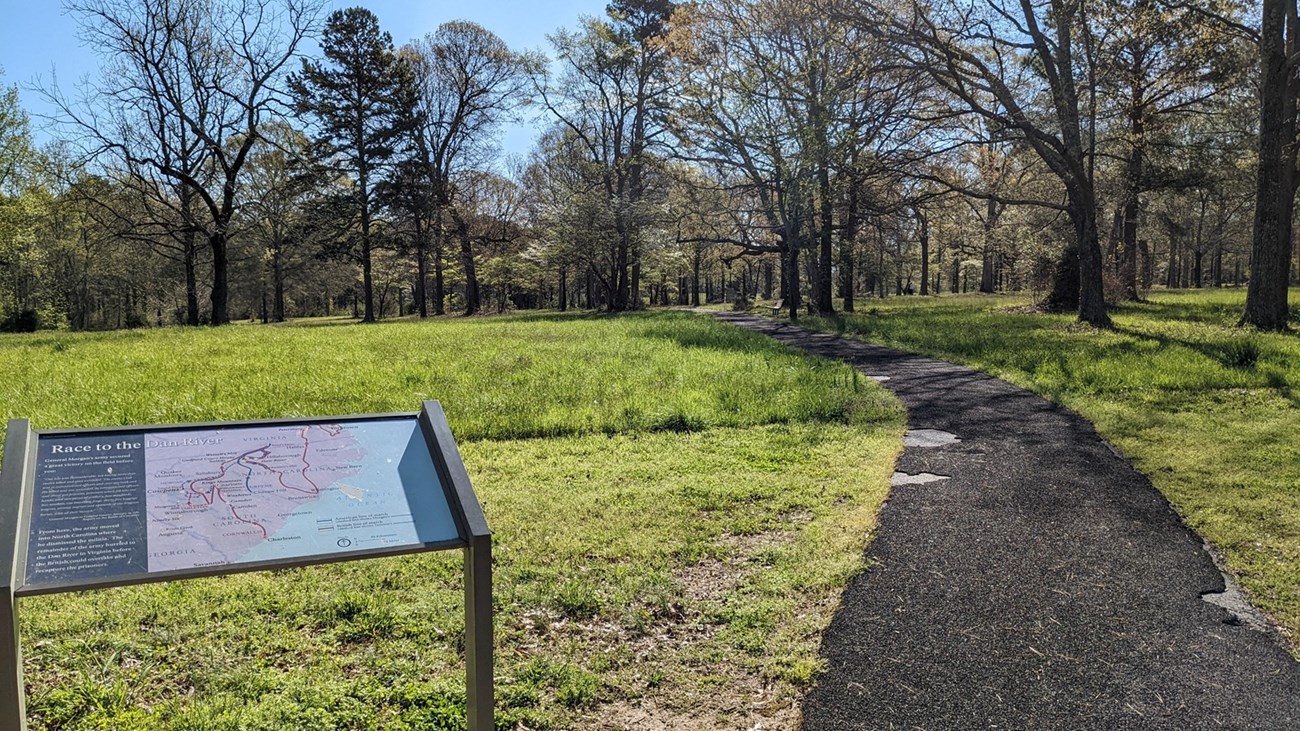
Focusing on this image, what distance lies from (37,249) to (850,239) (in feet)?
119

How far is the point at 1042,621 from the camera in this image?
3443 millimetres

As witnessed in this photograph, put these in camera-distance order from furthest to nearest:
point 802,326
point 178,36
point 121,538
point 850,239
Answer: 1. point 850,239
2. point 178,36
3. point 802,326
4. point 121,538

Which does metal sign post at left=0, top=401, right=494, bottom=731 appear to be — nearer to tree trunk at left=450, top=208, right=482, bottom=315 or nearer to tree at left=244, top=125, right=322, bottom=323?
tree at left=244, top=125, right=322, bottom=323

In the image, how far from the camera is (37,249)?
32031 mm

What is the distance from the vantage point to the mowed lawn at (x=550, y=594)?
2.82m

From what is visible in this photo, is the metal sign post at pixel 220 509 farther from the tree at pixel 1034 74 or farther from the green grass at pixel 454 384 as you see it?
the tree at pixel 1034 74

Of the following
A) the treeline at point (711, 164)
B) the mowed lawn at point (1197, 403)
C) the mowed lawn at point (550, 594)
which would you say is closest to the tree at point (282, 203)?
the treeline at point (711, 164)

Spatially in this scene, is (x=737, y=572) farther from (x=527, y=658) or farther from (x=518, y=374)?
(x=518, y=374)

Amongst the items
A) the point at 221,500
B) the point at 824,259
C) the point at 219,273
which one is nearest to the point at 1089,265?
the point at 824,259

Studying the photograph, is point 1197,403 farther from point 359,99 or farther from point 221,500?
point 359,99

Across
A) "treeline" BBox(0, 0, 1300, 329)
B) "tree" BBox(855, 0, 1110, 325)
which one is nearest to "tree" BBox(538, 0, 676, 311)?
"treeline" BBox(0, 0, 1300, 329)

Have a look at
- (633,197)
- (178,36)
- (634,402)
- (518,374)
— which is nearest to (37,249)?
(178,36)

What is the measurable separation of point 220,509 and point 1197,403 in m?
9.81

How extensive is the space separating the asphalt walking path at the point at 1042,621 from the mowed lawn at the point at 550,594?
0.27 m
